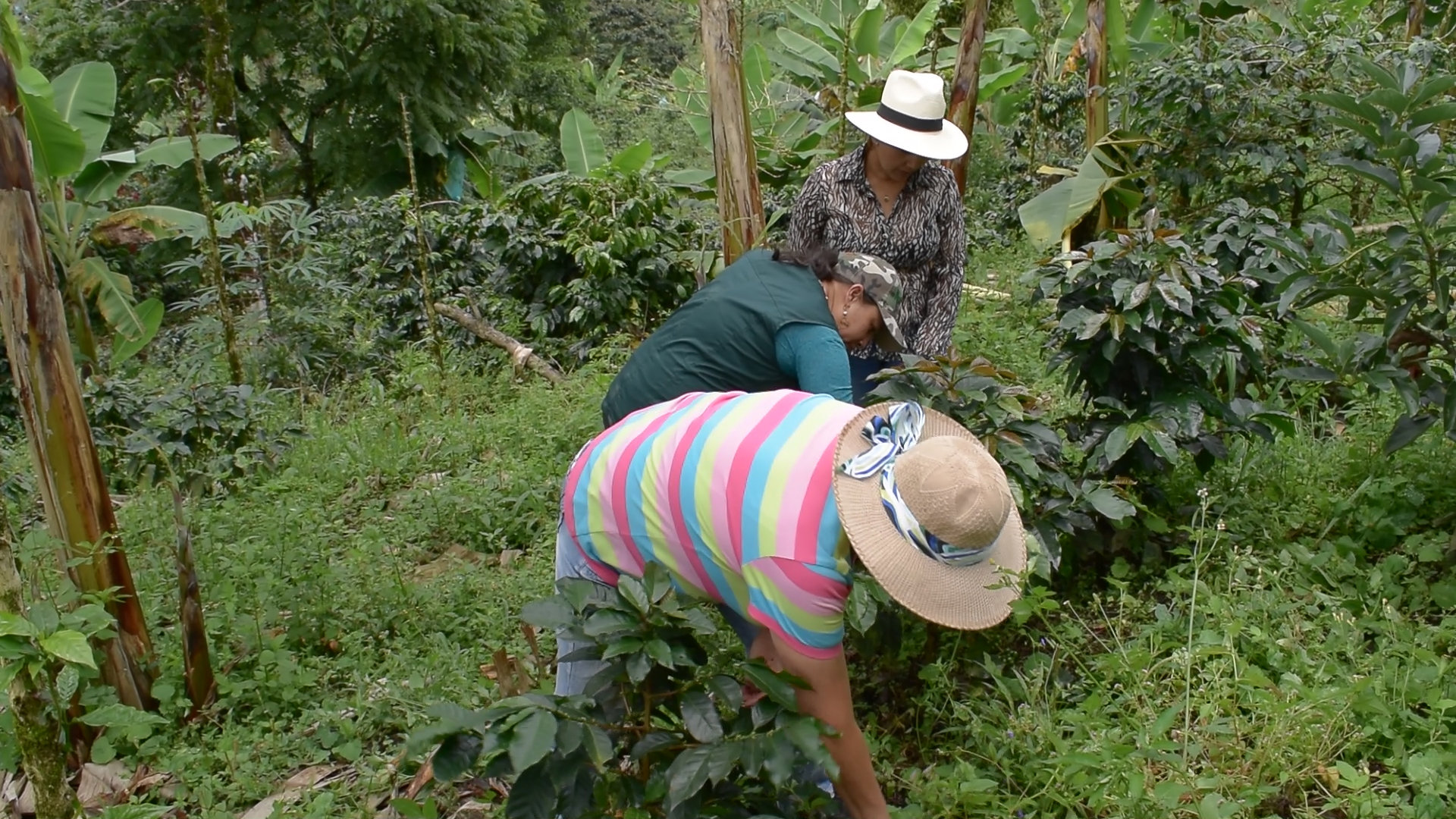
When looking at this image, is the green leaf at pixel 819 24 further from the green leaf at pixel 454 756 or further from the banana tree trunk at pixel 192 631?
the green leaf at pixel 454 756

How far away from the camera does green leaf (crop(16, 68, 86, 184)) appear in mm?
4230

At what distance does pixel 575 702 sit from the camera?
1.80 metres

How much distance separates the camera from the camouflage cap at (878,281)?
2545 mm

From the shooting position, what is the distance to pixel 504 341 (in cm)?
672

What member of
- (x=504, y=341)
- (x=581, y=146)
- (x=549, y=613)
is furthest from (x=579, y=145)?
(x=549, y=613)

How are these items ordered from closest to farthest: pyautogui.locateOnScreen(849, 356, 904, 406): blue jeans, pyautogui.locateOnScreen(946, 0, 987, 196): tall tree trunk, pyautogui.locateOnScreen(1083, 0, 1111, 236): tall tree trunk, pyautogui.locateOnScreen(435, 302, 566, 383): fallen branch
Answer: pyautogui.locateOnScreen(849, 356, 904, 406): blue jeans < pyautogui.locateOnScreen(946, 0, 987, 196): tall tree trunk < pyautogui.locateOnScreen(1083, 0, 1111, 236): tall tree trunk < pyautogui.locateOnScreen(435, 302, 566, 383): fallen branch

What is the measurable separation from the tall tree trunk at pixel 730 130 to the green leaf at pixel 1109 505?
7.59 ft

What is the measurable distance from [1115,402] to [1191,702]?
0.96m

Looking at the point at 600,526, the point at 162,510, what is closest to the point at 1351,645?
the point at 600,526

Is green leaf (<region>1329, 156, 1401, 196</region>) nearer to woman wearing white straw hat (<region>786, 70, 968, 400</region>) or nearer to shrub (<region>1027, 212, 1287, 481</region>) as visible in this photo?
shrub (<region>1027, 212, 1287, 481</region>)

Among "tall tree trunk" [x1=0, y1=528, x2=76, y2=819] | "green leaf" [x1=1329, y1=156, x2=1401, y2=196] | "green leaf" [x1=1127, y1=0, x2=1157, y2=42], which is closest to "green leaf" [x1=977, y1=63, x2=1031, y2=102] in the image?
"green leaf" [x1=1127, y1=0, x2=1157, y2=42]

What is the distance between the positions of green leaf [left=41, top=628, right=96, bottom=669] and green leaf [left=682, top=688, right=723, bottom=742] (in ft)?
4.26

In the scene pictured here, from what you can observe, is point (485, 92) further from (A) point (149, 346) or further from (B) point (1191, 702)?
(B) point (1191, 702)

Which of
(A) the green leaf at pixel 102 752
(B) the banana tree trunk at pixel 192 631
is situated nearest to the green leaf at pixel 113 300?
(B) the banana tree trunk at pixel 192 631
